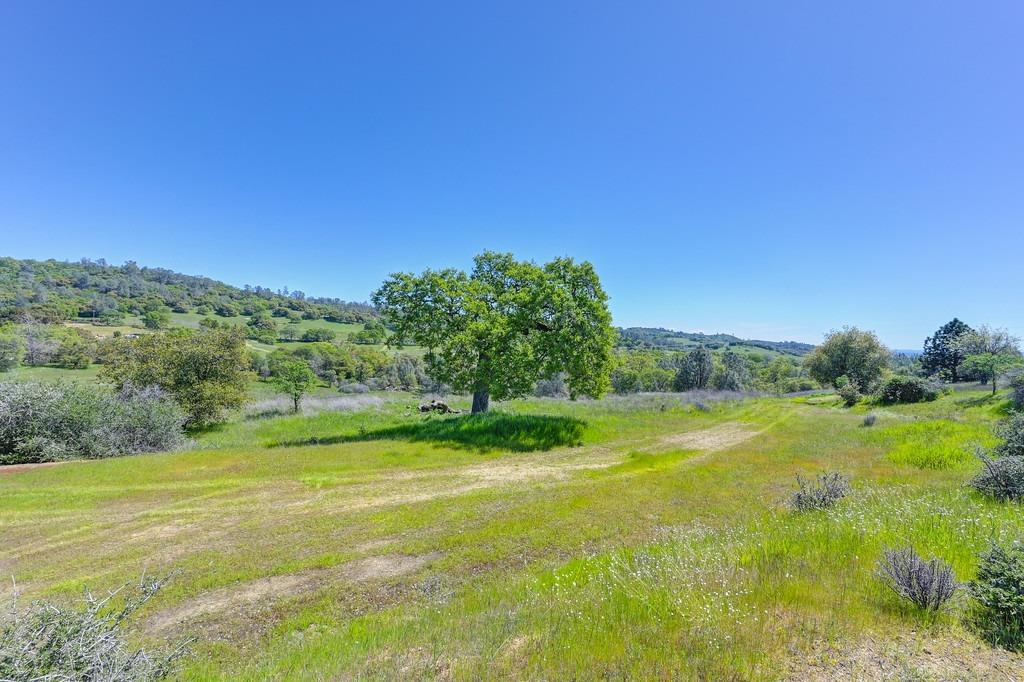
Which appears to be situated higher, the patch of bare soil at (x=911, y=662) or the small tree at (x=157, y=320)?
the small tree at (x=157, y=320)

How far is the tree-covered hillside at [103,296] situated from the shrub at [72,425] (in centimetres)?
8679

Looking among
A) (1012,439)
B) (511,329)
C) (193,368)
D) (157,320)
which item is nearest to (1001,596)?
A: (1012,439)

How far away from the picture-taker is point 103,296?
329 ft

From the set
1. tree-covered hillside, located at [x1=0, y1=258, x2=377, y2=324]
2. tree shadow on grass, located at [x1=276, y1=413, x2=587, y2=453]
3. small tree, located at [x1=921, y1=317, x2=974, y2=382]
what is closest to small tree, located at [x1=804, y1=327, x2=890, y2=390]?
small tree, located at [x1=921, y1=317, x2=974, y2=382]

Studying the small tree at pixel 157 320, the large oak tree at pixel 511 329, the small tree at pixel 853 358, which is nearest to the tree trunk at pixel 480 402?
the large oak tree at pixel 511 329

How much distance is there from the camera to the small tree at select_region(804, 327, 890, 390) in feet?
174

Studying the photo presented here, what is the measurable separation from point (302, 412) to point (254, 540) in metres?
20.8

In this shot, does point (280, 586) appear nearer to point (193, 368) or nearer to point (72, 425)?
point (72, 425)

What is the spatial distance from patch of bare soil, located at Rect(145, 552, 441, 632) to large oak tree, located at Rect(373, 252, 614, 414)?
1318 centimetres

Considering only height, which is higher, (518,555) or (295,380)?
(295,380)

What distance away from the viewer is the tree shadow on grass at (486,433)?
1770 centimetres

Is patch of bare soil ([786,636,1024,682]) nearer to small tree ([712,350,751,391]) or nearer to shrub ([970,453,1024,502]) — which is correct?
shrub ([970,453,1024,502])

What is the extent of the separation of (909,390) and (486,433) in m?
39.8

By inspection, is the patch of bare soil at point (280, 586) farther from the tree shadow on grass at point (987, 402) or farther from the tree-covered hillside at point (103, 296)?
the tree-covered hillside at point (103, 296)
